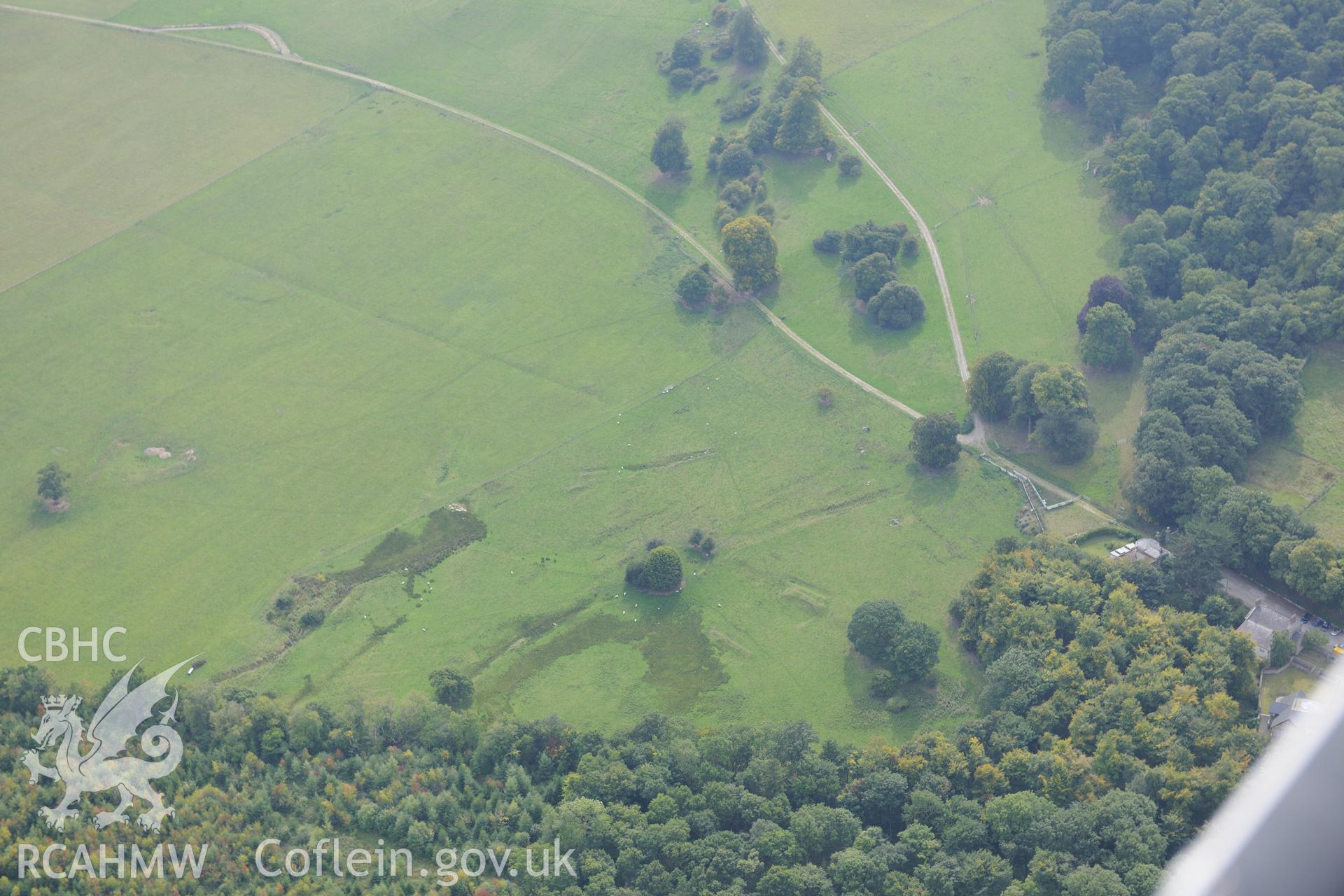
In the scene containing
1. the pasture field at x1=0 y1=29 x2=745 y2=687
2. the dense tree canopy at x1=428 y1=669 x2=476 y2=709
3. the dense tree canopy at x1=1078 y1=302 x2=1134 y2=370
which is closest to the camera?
the dense tree canopy at x1=428 y1=669 x2=476 y2=709

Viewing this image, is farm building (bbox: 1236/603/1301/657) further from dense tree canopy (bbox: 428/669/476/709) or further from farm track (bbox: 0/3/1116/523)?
dense tree canopy (bbox: 428/669/476/709)

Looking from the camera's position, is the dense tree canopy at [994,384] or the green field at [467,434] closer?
the green field at [467,434]

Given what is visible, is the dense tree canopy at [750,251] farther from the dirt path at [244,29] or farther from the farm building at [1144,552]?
the dirt path at [244,29]

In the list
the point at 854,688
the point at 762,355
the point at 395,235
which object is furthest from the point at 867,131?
the point at 854,688

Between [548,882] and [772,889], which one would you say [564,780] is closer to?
[548,882]

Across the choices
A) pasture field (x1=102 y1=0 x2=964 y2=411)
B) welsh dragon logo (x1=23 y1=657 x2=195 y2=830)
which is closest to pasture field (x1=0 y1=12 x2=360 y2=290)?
pasture field (x1=102 y1=0 x2=964 y2=411)

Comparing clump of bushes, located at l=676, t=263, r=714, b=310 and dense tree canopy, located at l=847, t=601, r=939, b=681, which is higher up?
clump of bushes, located at l=676, t=263, r=714, b=310

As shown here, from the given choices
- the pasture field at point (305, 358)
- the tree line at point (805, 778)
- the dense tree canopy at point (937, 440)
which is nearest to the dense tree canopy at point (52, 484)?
the pasture field at point (305, 358)

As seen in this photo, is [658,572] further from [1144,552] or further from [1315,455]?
[1315,455]
